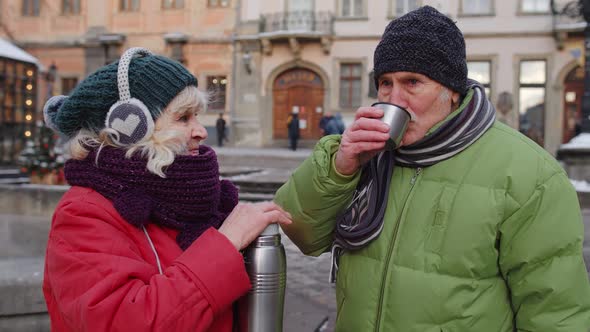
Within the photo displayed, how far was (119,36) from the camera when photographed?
83.0ft

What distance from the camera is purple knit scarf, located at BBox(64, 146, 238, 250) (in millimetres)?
1518

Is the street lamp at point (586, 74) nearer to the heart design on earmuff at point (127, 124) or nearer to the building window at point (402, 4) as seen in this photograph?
the heart design on earmuff at point (127, 124)

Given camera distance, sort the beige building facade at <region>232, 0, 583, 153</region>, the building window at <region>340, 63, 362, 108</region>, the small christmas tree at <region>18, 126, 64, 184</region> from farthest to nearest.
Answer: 1. the building window at <region>340, 63, 362, 108</region>
2. the beige building facade at <region>232, 0, 583, 153</region>
3. the small christmas tree at <region>18, 126, 64, 184</region>

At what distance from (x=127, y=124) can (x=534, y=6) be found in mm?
23546

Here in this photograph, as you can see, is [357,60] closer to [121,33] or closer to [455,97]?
[121,33]

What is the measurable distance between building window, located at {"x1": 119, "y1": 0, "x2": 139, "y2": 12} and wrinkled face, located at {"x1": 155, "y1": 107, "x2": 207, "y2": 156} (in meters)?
25.9

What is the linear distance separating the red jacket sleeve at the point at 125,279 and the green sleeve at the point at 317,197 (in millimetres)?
298

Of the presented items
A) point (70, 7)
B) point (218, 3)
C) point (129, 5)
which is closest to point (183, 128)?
point (218, 3)

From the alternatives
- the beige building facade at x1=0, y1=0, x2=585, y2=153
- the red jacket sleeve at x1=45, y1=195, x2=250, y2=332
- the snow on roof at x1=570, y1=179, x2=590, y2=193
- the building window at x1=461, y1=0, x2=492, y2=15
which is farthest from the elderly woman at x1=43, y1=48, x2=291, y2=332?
the building window at x1=461, y1=0, x2=492, y2=15

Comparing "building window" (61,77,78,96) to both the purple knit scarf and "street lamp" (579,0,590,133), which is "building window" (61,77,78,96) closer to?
"street lamp" (579,0,590,133)

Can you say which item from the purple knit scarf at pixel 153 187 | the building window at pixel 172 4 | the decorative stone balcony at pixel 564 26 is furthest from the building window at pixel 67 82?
the purple knit scarf at pixel 153 187

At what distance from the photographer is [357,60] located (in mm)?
23406

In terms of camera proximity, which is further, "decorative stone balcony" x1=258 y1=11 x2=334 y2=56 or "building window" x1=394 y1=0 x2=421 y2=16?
"decorative stone balcony" x1=258 y1=11 x2=334 y2=56

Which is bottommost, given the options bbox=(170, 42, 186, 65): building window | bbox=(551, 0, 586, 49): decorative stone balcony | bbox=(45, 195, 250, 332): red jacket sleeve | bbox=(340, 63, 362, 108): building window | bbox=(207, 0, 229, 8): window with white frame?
bbox=(45, 195, 250, 332): red jacket sleeve
